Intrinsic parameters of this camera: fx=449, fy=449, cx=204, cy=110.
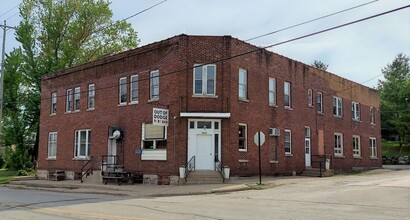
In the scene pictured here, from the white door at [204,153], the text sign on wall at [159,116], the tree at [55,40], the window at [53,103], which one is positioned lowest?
the white door at [204,153]

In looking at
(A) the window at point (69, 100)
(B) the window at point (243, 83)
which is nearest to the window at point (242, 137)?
(B) the window at point (243, 83)

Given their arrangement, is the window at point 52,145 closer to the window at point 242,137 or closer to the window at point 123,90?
the window at point 123,90

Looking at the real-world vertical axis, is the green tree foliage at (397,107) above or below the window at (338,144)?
above

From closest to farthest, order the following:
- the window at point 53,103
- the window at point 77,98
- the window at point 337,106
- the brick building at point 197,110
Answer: the brick building at point 197,110
the window at point 77,98
the window at point 53,103
the window at point 337,106

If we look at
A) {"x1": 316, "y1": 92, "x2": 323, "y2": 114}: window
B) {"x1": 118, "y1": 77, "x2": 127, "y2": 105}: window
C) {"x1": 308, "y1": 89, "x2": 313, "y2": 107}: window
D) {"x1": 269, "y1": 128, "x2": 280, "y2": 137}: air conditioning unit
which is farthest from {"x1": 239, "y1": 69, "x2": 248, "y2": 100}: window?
{"x1": 316, "y1": 92, "x2": 323, "y2": 114}: window

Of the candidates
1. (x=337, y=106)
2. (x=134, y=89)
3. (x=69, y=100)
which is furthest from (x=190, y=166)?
(x=337, y=106)

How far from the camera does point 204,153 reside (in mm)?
23906

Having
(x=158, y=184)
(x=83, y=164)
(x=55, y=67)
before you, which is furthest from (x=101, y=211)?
(x=55, y=67)

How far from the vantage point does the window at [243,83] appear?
25438 mm

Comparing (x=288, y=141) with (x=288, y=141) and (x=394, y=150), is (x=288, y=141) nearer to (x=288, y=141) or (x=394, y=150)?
(x=288, y=141)

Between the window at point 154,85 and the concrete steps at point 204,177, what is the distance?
496 centimetres

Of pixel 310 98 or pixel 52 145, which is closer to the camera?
pixel 310 98

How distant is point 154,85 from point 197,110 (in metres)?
3.32

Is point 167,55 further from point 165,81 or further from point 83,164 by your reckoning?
point 83,164
